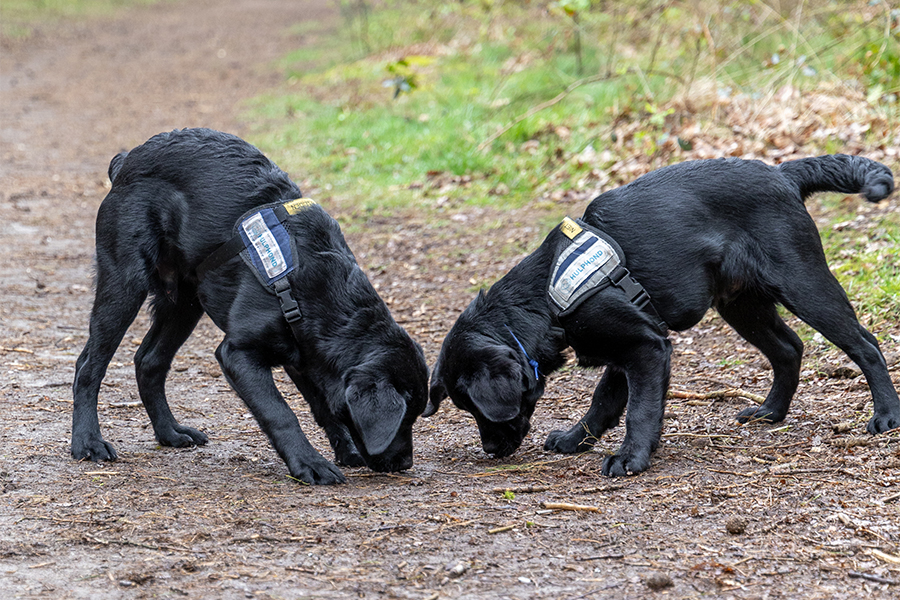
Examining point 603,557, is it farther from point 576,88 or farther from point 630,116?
point 576,88

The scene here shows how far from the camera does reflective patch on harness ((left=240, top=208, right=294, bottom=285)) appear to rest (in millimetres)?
4062

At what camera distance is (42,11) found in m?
30.6

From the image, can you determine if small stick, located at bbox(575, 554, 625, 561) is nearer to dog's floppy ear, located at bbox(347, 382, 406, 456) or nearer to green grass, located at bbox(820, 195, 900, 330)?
dog's floppy ear, located at bbox(347, 382, 406, 456)

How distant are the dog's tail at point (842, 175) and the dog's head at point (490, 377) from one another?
148 cm

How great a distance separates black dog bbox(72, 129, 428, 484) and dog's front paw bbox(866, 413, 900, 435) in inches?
80.6

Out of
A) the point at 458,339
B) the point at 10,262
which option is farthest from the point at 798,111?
the point at 10,262

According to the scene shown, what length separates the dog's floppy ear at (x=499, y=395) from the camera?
3930 millimetres

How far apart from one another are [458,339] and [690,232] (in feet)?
3.97

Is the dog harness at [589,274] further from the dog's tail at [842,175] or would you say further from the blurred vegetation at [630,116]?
the blurred vegetation at [630,116]

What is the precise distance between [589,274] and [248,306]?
1.56 m

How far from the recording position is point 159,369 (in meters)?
4.64

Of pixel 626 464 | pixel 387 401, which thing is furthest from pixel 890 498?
pixel 387 401

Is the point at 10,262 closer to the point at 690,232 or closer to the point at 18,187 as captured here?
the point at 18,187

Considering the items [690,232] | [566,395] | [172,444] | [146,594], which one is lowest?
[566,395]
